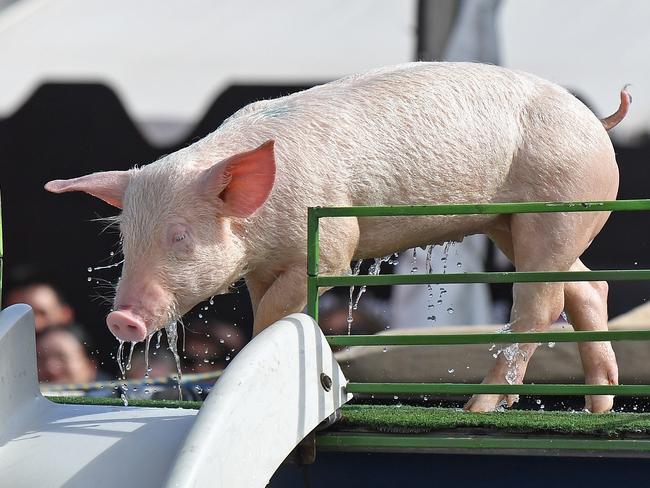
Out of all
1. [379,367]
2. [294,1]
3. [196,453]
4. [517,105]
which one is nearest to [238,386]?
[196,453]

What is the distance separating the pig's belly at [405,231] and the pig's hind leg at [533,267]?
140mm

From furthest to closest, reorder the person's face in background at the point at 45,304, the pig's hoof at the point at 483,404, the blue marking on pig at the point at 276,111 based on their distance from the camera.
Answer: the person's face in background at the point at 45,304, the pig's hoof at the point at 483,404, the blue marking on pig at the point at 276,111

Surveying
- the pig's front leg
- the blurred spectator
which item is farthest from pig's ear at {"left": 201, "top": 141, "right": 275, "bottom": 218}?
the blurred spectator

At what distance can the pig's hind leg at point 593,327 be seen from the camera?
360cm

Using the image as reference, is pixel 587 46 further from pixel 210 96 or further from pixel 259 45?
pixel 210 96

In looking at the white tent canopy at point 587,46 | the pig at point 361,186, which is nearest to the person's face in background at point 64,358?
the white tent canopy at point 587,46

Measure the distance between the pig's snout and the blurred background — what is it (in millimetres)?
3178

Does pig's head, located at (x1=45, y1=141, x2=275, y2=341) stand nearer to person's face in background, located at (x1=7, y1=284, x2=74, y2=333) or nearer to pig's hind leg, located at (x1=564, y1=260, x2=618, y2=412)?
pig's hind leg, located at (x1=564, y1=260, x2=618, y2=412)

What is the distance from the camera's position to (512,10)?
621 centimetres

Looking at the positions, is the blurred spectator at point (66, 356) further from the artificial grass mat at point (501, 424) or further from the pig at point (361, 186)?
the artificial grass mat at point (501, 424)

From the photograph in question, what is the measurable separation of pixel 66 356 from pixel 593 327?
3.46 m

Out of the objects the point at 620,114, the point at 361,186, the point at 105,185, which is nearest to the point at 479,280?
the point at 361,186

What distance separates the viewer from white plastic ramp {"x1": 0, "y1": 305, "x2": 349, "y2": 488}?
2283 mm

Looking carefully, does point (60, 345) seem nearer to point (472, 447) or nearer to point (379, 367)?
point (379, 367)
